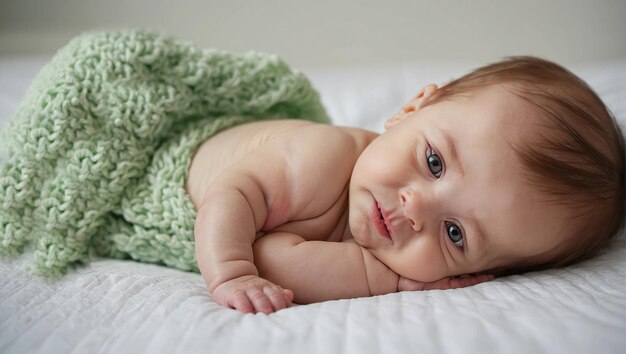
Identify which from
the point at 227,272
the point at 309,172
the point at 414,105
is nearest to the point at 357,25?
the point at 414,105

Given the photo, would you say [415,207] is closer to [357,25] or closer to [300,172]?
[300,172]

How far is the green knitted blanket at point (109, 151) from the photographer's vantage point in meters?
1.03

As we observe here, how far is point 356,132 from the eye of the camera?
114cm

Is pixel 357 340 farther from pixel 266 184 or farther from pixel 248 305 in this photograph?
pixel 266 184

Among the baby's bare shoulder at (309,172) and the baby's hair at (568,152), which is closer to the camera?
the baby's hair at (568,152)

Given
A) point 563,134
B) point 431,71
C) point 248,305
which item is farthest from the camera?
point 431,71

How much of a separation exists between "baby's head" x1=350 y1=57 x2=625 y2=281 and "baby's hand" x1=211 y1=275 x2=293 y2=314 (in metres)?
0.24

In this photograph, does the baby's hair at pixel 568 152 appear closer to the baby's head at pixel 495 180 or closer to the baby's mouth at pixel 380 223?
the baby's head at pixel 495 180

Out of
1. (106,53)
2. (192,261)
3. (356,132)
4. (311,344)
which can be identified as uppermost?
(106,53)

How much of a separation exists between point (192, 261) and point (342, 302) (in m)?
0.38

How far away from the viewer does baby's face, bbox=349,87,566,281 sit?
35.4 inches

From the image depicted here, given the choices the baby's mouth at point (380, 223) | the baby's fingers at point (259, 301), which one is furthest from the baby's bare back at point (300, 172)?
the baby's fingers at point (259, 301)

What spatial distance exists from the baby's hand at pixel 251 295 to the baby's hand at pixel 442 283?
255 millimetres

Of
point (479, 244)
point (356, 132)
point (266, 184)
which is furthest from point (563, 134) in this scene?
point (266, 184)
